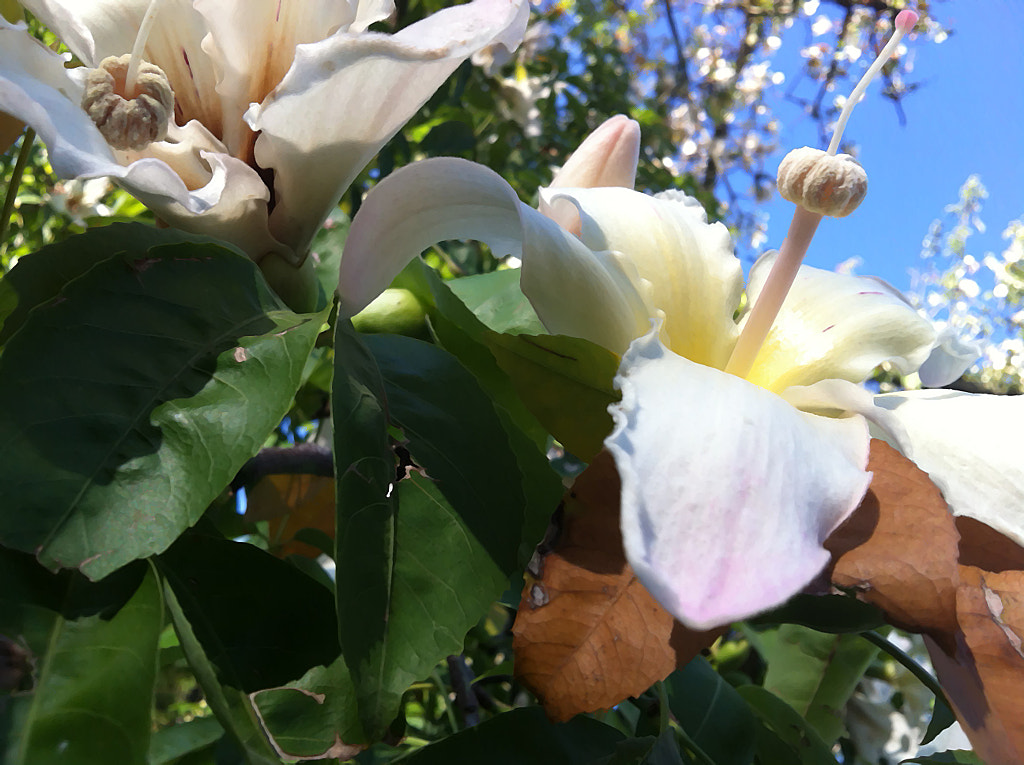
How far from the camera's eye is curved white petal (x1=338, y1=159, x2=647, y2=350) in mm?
299

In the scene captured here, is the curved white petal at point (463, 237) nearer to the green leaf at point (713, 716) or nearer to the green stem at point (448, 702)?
the green leaf at point (713, 716)

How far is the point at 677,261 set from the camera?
1.26 ft

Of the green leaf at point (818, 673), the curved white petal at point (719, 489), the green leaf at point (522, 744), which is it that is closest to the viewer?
the curved white petal at point (719, 489)

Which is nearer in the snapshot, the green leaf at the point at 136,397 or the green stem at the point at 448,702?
the green leaf at the point at 136,397

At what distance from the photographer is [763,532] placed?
0.22 m

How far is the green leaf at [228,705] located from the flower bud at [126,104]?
157mm

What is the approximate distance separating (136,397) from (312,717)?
0.11 meters

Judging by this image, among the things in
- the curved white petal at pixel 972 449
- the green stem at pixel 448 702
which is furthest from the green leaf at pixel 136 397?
the green stem at pixel 448 702

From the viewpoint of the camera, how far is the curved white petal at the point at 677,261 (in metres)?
0.37

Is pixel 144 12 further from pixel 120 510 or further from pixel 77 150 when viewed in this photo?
pixel 120 510

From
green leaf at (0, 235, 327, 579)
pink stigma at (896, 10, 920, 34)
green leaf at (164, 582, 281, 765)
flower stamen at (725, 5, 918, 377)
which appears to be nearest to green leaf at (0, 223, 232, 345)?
green leaf at (0, 235, 327, 579)

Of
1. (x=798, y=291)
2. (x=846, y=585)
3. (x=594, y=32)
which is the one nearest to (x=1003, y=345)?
(x=594, y=32)

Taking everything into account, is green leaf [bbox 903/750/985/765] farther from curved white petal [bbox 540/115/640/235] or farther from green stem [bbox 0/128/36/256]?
green stem [bbox 0/128/36/256]

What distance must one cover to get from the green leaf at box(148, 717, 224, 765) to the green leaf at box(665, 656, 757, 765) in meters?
0.25
